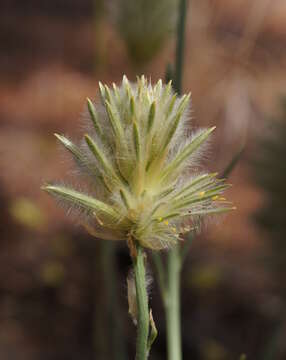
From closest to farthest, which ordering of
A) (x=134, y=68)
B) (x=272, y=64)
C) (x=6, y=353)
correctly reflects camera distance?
(x=134, y=68), (x=6, y=353), (x=272, y=64)

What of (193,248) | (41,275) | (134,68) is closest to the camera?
(134,68)

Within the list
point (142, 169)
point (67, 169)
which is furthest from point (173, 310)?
point (142, 169)

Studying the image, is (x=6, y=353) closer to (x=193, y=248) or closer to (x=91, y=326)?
(x=91, y=326)

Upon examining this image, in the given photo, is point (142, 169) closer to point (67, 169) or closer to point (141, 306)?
point (141, 306)

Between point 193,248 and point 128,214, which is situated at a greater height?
point 193,248

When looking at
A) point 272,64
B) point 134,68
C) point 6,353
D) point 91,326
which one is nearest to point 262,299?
point 91,326

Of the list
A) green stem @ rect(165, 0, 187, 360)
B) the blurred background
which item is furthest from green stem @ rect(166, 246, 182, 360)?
the blurred background

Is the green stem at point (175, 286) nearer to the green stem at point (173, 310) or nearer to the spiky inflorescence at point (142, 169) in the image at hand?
the green stem at point (173, 310)
